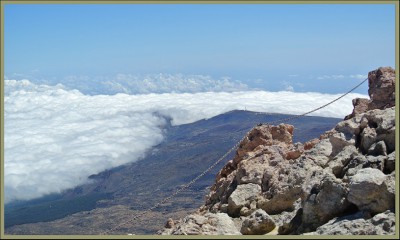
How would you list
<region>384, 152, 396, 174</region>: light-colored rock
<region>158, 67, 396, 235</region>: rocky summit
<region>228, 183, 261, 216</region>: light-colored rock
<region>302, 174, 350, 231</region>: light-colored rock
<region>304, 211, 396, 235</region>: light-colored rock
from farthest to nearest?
<region>228, 183, 261, 216</region>: light-colored rock < <region>384, 152, 396, 174</region>: light-colored rock < <region>302, 174, 350, 231</region>: light-colored rock < <region>158, 67, 396, 235</region>: rocky summit < <region>304, 211, 396, 235</region>: light-colored rock

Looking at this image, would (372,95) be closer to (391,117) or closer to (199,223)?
(391,117)

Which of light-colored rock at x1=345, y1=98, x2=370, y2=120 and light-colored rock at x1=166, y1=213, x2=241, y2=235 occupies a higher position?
light-colored rock at x1=345, y1=98, x2=370, y2=120

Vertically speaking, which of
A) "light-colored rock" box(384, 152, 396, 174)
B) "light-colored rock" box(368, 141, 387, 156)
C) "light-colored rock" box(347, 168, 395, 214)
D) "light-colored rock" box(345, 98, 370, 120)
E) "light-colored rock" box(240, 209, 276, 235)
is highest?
"light-colored rock" box(345, 98, 370, 120)

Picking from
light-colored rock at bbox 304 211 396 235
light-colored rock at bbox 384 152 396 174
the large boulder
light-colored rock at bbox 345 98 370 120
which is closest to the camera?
light-colored rock at bbox 304 211 396 235

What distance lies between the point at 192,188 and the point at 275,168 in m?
175

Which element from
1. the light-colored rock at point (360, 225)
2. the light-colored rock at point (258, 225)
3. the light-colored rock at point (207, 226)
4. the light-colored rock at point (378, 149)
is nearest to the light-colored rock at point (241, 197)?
the light-colored rock at point (207, 226)

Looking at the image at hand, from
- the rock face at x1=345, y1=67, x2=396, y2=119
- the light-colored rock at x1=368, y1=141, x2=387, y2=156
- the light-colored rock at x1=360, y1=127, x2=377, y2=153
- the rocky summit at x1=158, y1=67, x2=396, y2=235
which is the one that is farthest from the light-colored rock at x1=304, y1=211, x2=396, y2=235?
the rock face at x1=345, y1=67, x2=396, y2=119

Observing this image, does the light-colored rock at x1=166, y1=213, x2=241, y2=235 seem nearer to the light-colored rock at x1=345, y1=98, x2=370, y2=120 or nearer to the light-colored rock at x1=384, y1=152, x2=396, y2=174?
the light-colored rock at x1=384, y1=152, x2=396, y2=174

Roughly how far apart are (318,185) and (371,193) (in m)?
2.33

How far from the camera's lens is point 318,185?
16109 mm

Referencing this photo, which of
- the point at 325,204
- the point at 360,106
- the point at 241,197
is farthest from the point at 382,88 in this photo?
the point at 325,204

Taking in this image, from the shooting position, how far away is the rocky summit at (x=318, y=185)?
46.1 feet

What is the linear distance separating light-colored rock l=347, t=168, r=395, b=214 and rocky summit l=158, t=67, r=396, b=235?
0.03 feet

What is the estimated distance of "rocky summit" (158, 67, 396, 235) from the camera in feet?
46.1
